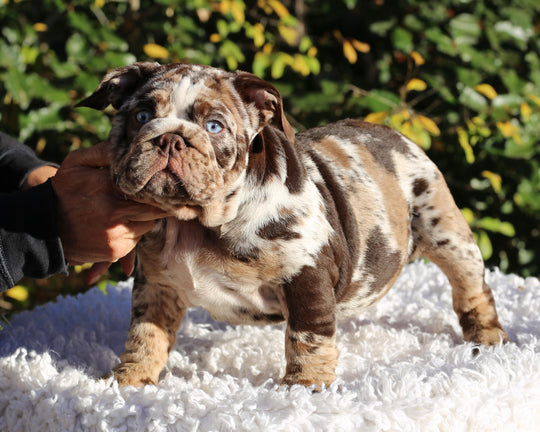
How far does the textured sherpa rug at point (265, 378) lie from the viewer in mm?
1816

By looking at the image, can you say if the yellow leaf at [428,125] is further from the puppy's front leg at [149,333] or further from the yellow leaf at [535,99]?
the puppy's front leg at [149,333]

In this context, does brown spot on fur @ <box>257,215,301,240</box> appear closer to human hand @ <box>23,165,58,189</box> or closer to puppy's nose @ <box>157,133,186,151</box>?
puppy's nose @ <box>157,133,186,151</box>

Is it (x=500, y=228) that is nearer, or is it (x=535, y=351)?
(x=535, y=351)

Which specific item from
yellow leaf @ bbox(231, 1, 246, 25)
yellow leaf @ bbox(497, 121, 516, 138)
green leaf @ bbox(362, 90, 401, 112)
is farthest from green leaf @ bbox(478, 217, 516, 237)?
yellow leaf @ bbox(231, 1, 246, 25)

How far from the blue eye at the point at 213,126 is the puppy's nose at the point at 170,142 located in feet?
0.53

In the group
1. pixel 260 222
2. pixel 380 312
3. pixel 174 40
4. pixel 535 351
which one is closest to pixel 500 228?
pixel 380 312

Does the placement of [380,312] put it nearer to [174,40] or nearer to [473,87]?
[473,87]

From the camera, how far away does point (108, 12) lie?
429 centimetres

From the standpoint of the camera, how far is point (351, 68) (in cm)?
498

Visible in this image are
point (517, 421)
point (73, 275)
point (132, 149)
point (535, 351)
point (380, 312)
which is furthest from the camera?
point (73, 275)

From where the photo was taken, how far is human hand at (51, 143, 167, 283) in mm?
2068

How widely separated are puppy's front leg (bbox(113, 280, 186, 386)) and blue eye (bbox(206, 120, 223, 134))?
719 mm

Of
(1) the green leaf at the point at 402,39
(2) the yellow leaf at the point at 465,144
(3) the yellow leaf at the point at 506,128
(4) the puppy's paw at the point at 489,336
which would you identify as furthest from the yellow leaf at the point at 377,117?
(4) the puppy's paw at the point at 489,336

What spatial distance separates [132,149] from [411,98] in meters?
3.32
